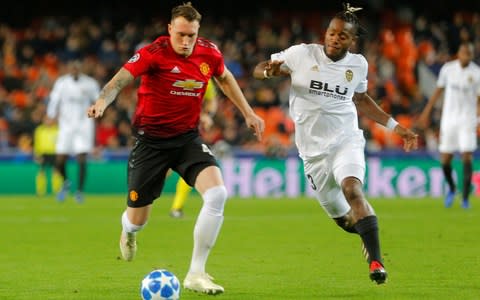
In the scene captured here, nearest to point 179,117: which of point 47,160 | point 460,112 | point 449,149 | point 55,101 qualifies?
point 449,149

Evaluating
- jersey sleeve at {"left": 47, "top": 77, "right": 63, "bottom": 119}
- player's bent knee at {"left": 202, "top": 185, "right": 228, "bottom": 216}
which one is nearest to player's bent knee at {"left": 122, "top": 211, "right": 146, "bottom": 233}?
player's bent knee at {"left": 202, "top": 185, "right": 228, "bottom": 216}

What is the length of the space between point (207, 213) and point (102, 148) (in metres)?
15.4

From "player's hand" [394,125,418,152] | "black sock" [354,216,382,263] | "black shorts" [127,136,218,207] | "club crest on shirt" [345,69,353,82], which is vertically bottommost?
"black sock" [354,216,382,263]

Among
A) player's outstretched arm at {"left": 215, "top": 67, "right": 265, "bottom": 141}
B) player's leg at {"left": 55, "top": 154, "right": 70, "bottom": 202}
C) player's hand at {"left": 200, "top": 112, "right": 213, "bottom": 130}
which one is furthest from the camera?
player's leg at {"left": 55, "top": 154, "right": 70, "bottom": 202}

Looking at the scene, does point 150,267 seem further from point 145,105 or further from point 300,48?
point 300,48

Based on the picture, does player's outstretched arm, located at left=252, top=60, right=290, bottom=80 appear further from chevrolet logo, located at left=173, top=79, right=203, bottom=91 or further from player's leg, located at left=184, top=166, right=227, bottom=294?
player's leg, located at left=184, top=166, right=227, bottom=294

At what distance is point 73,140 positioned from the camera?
65.3ft

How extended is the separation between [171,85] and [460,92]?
926 centimetres

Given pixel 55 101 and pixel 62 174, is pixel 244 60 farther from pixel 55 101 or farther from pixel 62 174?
pixel 62 174

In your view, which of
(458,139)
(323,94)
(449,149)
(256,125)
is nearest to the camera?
(256,125)

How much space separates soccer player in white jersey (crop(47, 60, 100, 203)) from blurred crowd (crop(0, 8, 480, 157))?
2.55 meters

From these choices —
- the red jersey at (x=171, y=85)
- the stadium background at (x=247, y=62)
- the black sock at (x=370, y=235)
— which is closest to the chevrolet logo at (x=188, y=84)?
the red jersey at (x=171, y=85)

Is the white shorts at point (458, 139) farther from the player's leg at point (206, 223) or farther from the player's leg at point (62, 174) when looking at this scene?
the player's leg at point (206, 223)

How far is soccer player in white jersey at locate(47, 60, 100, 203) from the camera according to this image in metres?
19.5
